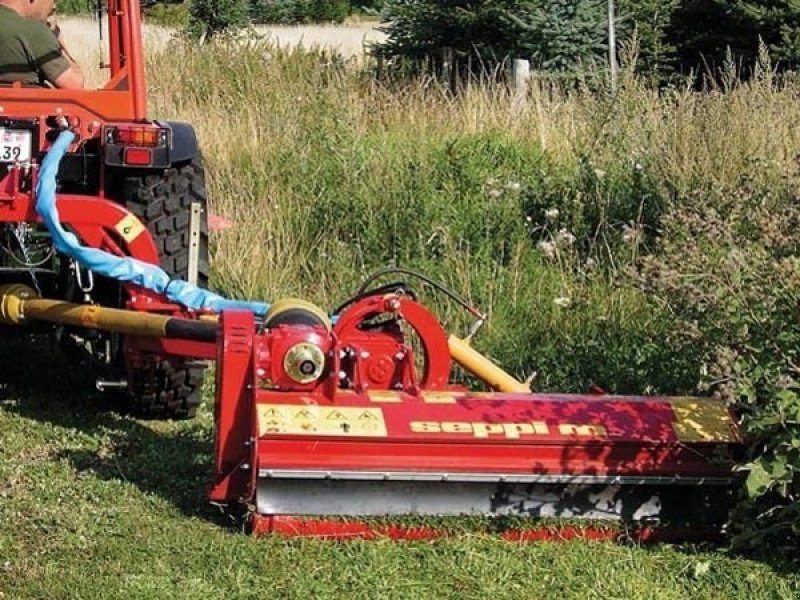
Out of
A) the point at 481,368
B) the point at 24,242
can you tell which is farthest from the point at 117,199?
the point at 481,368

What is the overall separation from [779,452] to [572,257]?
3.02 metres

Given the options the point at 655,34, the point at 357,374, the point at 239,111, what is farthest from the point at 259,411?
the point at 655,34

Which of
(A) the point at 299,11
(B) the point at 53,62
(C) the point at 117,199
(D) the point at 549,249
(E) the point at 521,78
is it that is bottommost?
(A) the point at 299,11

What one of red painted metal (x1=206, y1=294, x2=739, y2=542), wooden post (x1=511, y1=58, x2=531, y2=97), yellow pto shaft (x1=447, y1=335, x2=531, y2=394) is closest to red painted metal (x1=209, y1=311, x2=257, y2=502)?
red painted metal (x1=206, y1=294, x2=739, y2=542)

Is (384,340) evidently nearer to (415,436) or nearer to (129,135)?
(415,436)

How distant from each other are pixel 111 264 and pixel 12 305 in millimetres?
618

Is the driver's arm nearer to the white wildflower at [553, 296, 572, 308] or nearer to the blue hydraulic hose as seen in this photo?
the blue hydraulic hose

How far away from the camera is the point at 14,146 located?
192 inches

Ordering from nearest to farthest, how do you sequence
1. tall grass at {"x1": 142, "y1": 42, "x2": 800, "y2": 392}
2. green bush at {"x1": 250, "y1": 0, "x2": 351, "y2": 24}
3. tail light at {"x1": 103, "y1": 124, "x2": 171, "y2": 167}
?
1. tail light at {"x1": 103, "y1": 124, "x2": 171, "y2": 167}
2. tall grass at {"x1": 142, "y1": 42, "x2": 800, "y2": 392}
3. green bush at {"x1": 250, "y1": 0, "x2": 351, "y2": 24}

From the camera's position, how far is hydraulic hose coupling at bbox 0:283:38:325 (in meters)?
4.93

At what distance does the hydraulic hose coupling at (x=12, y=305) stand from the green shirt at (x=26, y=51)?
2.91 feet

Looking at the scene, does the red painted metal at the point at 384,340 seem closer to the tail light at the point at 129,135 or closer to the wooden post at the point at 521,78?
the tail light at the point at 129,135

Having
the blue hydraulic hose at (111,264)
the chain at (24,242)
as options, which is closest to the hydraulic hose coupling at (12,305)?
the chain at (24,242)

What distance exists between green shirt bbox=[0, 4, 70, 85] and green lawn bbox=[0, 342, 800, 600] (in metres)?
1.76
